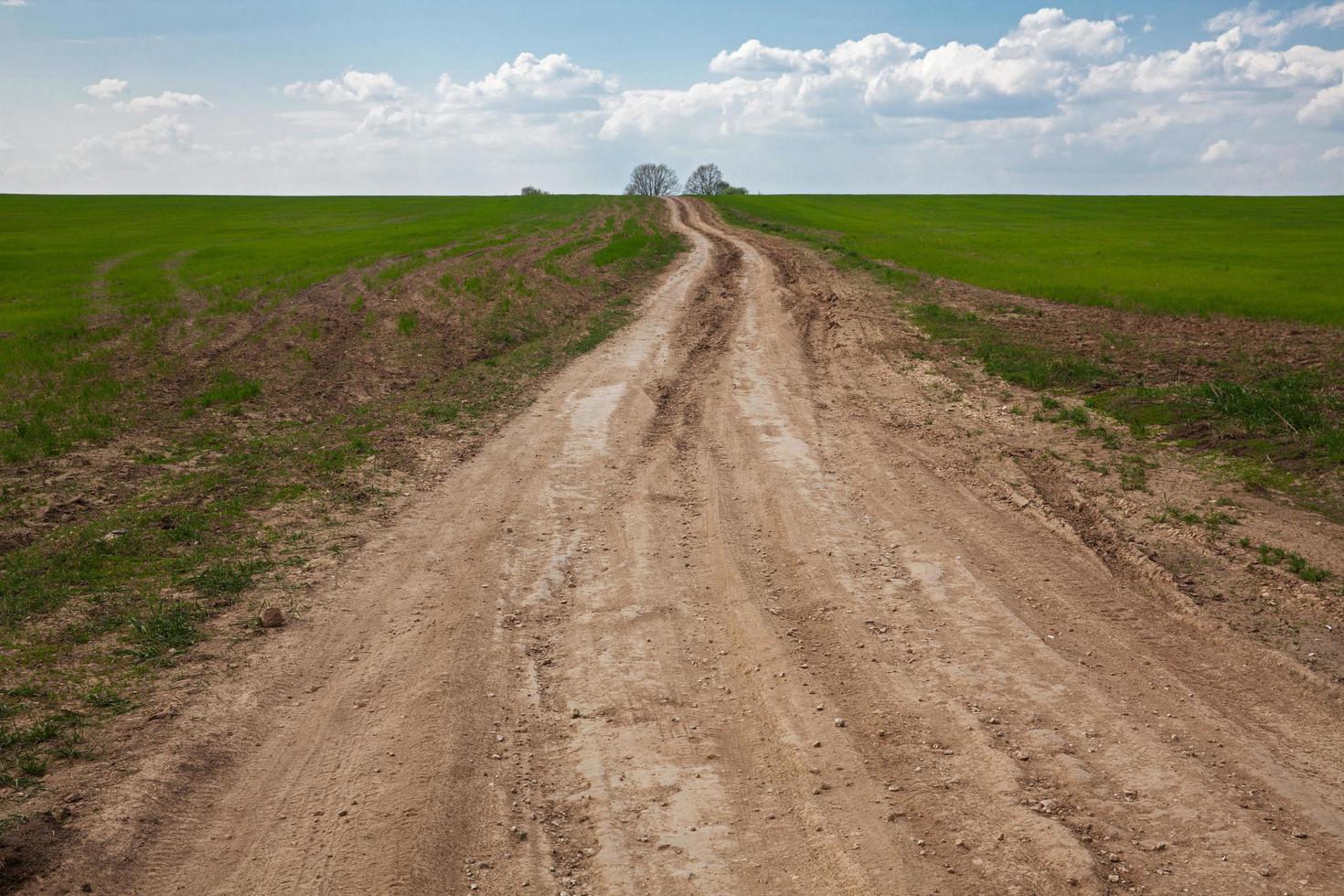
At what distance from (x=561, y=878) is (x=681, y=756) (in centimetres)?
128

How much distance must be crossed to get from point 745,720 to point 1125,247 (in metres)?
37.9

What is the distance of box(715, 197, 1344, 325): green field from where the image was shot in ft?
73.5

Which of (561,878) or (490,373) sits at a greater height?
(490,373)

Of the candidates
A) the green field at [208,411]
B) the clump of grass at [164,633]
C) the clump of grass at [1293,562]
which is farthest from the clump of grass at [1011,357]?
the clump of grass at [164,633]

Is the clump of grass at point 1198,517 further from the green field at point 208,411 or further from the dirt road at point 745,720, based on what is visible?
the green field at point 208,411

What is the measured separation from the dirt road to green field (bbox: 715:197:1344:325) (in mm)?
15421

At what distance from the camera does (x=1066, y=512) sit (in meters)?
9.92

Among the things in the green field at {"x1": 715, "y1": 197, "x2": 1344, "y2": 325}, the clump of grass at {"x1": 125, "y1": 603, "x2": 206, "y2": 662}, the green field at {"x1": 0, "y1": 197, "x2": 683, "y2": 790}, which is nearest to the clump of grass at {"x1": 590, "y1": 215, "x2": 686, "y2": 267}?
the green field at {"x1": 0, "y1": 197, "x2": 683, "y2": 790}

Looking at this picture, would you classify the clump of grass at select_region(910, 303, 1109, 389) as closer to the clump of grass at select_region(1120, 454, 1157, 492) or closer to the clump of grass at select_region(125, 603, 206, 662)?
the clump of grass at select_region(1120, 454, 1157, 492)

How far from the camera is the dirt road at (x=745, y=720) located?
482 centimetres

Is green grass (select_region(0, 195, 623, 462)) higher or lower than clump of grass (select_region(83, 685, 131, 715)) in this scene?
higher

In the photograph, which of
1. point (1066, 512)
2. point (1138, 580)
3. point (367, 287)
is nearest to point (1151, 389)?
point (1066, 512)

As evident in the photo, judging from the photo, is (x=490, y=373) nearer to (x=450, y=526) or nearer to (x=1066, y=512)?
(x=450, y=526)

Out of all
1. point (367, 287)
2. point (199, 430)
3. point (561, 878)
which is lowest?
point (561, 878)
